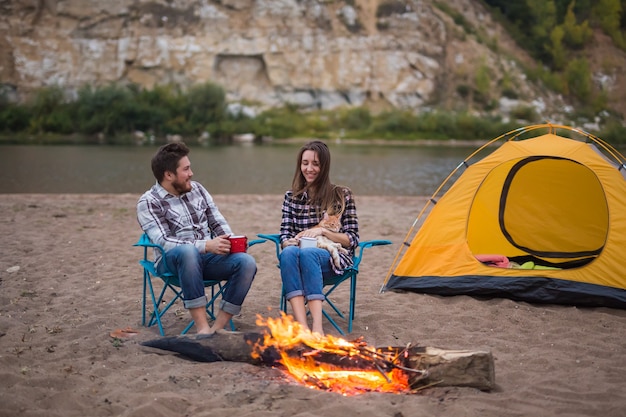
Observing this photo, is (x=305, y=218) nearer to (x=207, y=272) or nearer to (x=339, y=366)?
(x=207, y=272)

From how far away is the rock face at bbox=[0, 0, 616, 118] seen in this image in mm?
40938

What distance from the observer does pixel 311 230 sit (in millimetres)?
3977

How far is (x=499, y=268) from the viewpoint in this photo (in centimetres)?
495

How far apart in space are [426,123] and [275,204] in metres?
28.7

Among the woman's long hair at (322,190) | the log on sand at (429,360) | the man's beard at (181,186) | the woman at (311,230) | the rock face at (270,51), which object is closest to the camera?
the log on sand at (429,360)

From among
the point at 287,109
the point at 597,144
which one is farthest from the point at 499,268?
the point at 287,109

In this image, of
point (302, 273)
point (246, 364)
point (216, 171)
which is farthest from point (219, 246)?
point (216, 171)

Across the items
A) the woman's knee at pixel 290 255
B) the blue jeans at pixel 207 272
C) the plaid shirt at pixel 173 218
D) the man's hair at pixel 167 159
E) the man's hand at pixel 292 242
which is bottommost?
the blue jeans at pixel 207 272

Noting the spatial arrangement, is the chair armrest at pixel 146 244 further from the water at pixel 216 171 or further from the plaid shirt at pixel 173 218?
the water at pixel 216 171

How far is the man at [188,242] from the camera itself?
364 cm

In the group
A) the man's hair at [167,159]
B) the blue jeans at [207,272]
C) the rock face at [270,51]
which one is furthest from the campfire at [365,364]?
the rock face at [270,51]

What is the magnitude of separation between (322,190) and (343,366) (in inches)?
50.9

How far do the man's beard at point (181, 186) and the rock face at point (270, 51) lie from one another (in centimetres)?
3841

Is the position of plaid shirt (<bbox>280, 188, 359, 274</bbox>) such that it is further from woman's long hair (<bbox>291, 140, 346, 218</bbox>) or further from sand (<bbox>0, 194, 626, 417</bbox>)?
sand (<bbox>0, 194, 626, 417</bbox>)
